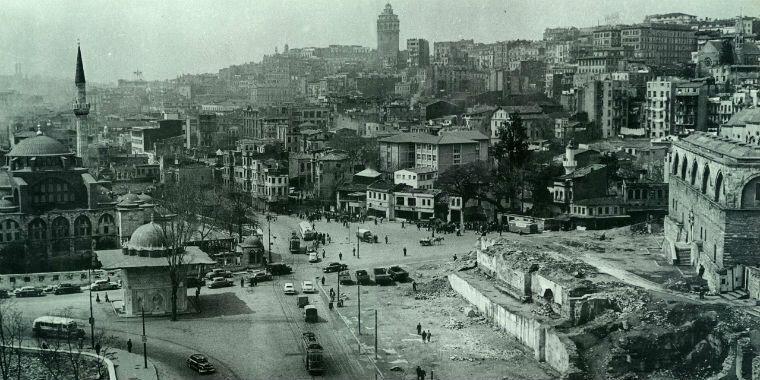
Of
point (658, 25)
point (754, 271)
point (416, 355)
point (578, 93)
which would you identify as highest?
point (658, 25)

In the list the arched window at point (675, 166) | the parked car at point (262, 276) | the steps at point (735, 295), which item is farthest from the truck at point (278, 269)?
the steps at point (735, 295)

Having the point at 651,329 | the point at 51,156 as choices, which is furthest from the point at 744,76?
the point at 51,156

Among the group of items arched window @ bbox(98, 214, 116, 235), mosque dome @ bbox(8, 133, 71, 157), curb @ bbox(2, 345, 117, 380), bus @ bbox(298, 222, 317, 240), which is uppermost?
mosque dome @ bbox(8, 133, 71, 157)

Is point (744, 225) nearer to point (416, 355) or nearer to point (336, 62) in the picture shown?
point (416, 355)

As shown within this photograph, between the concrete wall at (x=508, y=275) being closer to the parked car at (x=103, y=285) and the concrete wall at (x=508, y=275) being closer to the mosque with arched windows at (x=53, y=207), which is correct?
the parked car at (x=103, y=285)

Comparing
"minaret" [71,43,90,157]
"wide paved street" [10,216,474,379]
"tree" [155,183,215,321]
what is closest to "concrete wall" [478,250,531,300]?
"wide paved street" [10,216,474,379]

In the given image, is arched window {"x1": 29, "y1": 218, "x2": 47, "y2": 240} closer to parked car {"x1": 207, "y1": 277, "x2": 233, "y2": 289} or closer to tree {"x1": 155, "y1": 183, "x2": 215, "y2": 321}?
tree {"x1": 155, "y1": 183, "x2": 215, "y2": 321}
